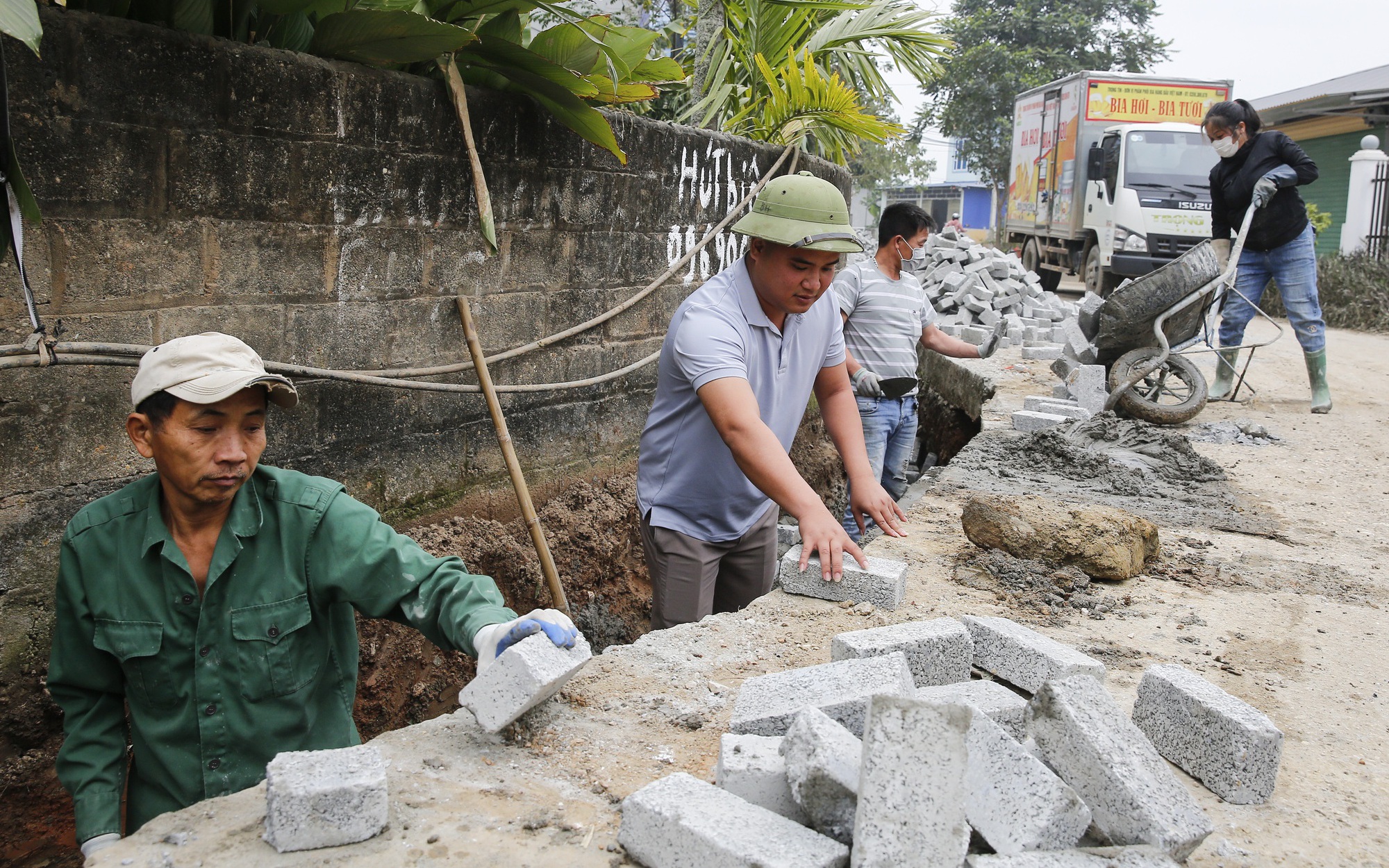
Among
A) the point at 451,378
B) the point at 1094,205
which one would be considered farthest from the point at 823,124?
the point at 1094,205

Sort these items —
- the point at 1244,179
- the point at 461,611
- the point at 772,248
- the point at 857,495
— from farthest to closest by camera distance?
the point at 1244,179
the point at 857,495
the point at 772,248
the point at 461,611

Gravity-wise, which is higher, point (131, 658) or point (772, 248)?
point (772, 248)

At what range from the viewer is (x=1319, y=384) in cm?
822

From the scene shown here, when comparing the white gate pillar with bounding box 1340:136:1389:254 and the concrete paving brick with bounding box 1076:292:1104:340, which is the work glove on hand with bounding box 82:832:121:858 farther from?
the white gate pillar with bounding box 1340:136:1389:254

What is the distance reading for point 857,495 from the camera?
3547 mm

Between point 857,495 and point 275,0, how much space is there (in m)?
2.64

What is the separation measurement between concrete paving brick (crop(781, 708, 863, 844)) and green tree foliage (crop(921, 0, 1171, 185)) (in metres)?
33.2

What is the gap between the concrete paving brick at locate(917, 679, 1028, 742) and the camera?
98.3 inches

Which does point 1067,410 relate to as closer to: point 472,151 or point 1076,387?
point 1076,387

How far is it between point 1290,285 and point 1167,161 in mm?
8882

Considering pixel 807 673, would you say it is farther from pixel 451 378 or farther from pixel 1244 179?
pixel 1244 179

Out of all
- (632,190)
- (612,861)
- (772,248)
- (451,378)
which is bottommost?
(612,861)

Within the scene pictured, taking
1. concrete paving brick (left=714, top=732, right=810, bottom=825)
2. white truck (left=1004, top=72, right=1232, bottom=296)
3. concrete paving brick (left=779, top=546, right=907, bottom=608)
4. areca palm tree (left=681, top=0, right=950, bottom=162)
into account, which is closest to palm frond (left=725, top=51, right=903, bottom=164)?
areca palm tree (left=681, top=0, right=950, bottom=162)

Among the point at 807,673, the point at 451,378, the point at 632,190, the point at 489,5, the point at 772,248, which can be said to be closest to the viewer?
the point at 807,673
